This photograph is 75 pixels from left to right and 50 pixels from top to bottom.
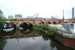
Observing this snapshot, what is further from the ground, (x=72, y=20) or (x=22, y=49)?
(x=72, y=20)

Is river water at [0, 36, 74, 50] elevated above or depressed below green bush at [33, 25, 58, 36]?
below

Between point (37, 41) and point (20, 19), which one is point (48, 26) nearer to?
point (37, 41)

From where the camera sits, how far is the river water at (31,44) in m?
3.38

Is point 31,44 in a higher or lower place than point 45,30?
lower

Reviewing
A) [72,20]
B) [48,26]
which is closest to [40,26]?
[48,26]

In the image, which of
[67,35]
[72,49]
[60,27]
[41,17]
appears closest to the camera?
[72,49]

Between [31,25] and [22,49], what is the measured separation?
1.15m

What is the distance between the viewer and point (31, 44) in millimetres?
3785

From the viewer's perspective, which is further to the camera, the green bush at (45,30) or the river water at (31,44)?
the green bush at (45,30)

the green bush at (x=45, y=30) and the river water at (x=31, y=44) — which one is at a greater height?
the green bush at (x=45, y=30)

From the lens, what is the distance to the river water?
133 inches

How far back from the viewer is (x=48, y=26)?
423 cm

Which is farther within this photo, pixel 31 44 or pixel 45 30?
pixel 45 30

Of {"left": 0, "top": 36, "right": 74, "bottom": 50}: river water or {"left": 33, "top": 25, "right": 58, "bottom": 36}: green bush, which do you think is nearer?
{"left": 0, "top": 36, "right": 74, "bottom": 50}: river water
